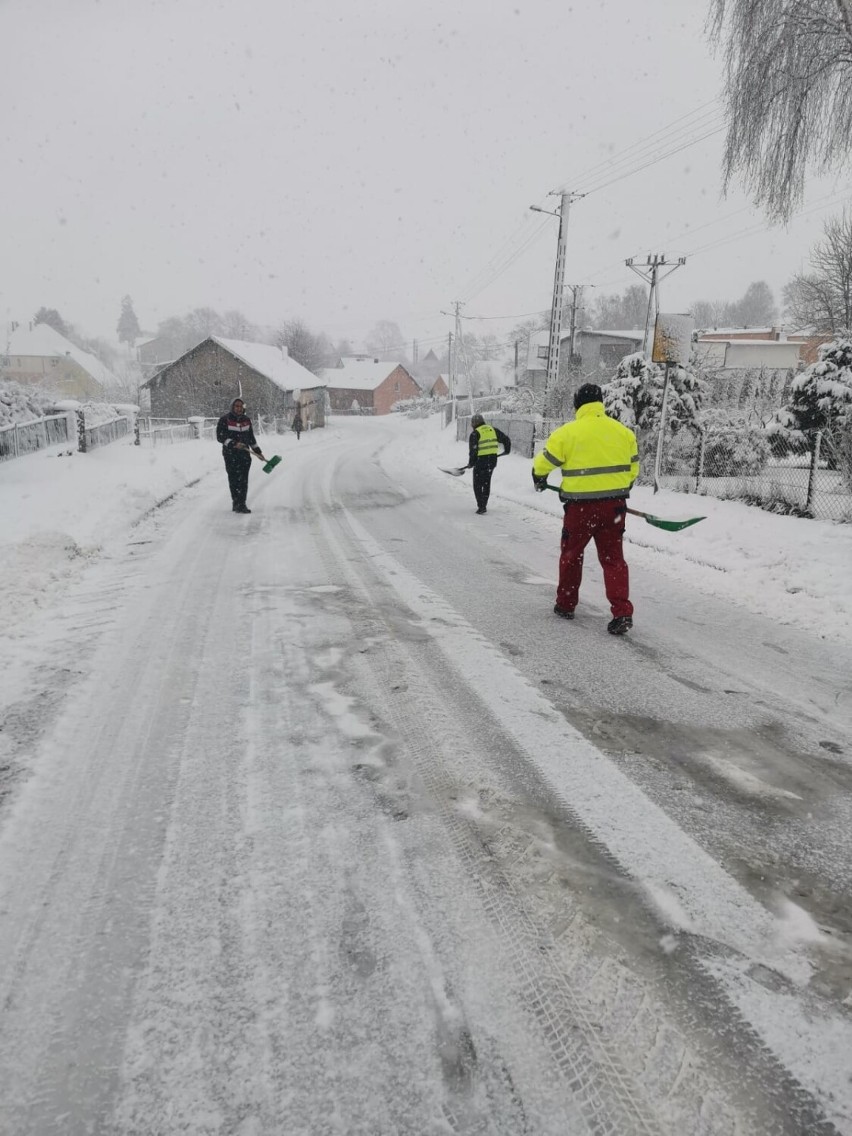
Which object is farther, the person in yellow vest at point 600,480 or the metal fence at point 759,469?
the metal fence at point 759,469

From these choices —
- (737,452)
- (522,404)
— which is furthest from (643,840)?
(522,404)

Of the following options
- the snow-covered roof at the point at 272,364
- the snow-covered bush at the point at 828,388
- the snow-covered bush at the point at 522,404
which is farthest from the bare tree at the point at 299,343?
the snow-covered bush at the point at 828,388

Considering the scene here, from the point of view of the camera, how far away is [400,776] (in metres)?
2.67

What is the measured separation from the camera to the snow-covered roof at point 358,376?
7812 cm

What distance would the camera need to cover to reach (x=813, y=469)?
9633mm

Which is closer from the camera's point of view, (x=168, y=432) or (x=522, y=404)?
(x=168, y=432)

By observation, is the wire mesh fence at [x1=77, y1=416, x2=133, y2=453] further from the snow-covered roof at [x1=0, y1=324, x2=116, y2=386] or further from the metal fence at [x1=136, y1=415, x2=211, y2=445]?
the snow-covered roof at [x1=0, y1=324, x2=116, y2=386]

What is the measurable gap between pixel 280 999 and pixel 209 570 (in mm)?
4930

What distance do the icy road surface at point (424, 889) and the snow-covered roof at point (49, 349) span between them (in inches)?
3263

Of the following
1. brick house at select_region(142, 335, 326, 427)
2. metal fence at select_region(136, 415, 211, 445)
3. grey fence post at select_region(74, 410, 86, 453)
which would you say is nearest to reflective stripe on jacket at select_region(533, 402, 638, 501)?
grey fence post at select_region(74, 410, 86, 453)

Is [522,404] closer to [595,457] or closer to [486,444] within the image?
[486,444]

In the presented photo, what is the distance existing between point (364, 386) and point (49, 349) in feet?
120

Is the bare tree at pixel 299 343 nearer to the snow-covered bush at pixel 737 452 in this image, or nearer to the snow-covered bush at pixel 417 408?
the snow-covered bush at pixel 417 408

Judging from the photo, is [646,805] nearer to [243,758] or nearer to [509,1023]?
[509,1023]
